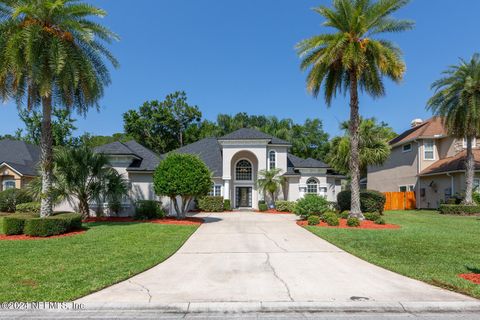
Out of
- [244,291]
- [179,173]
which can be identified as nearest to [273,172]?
[179,173]

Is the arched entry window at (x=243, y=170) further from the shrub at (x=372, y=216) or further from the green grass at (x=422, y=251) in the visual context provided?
the green grass at (x=422, y=251)

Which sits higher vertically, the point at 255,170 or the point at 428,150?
the point at 428,150

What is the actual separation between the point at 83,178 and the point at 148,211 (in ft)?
13.5

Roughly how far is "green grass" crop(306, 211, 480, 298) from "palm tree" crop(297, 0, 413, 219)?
186 inches

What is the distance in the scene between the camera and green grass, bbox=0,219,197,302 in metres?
6.37

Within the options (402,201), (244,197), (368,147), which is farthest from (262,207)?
(402,201)

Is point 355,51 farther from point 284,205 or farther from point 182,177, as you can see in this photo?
point 284,205

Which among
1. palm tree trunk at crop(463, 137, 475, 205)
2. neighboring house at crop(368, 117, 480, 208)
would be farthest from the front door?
palm tree trunk at crop(463, 137, 475, 205)

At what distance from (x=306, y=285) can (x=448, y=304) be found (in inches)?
98.2

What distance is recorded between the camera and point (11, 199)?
24.2m

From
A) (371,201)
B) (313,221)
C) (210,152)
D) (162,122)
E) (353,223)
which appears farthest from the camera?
(162,122)

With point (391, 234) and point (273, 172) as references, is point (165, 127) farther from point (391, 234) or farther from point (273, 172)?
point (391, 234)

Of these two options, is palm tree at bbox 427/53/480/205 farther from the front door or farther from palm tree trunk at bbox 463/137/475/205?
the front door

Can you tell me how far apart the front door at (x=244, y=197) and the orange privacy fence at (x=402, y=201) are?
532 inches
